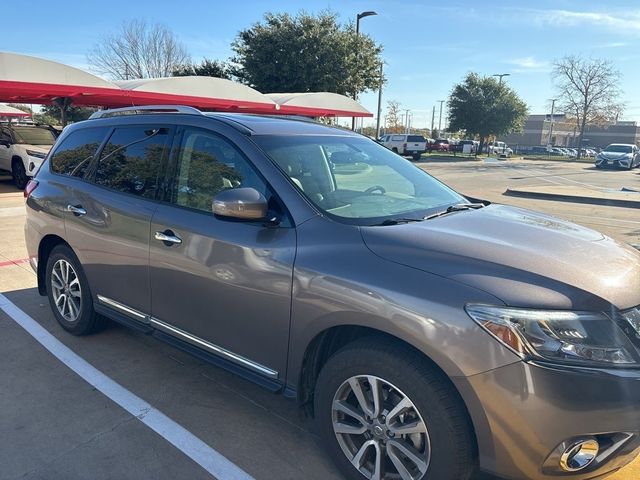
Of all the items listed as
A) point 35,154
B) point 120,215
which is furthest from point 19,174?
point 120,215

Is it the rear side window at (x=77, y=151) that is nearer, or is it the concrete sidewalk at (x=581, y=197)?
the rear side window at (x=77, y=151)

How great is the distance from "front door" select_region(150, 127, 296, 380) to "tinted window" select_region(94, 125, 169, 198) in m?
0.20

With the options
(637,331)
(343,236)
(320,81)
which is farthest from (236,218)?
(320,81)

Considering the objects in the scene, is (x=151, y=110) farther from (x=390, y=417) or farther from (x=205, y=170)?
(x=390, y=417)

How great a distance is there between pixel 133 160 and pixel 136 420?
1764 mm

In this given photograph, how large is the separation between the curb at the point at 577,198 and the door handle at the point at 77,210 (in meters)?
13.6

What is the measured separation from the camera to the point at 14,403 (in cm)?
315

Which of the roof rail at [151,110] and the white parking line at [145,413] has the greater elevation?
the roof rail at [151,110]

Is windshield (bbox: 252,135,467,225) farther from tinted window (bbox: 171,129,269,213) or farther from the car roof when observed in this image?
tinted window (bbox: 171,129,269,213)

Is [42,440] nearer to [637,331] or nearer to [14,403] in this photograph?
[14,403]

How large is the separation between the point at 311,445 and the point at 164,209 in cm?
170

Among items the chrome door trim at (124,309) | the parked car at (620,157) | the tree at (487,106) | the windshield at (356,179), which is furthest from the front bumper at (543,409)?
the tree at (487,106)

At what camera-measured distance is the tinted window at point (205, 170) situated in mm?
2902

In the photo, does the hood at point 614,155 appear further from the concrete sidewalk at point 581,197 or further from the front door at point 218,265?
the front door at point 218,265
